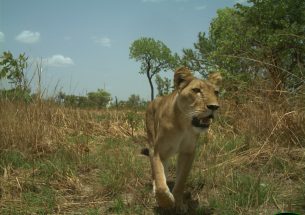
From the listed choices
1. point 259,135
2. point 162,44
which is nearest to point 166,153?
point 259,135

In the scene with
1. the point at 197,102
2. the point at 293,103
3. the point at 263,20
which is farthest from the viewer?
the point at 263,20

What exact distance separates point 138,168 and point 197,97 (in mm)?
1691

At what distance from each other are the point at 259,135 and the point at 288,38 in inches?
265

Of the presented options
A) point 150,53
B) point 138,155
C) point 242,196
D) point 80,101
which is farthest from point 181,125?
point 150,53

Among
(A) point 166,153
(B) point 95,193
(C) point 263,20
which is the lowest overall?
(B) point 95,193

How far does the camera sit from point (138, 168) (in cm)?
565

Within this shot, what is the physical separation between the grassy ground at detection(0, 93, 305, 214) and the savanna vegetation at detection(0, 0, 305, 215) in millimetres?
14

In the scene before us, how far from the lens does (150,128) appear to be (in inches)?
228

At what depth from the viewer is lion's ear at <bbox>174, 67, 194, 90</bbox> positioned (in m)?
4.79

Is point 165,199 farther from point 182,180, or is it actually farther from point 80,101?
point 80,101

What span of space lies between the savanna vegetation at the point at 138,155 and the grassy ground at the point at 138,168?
0.05ft

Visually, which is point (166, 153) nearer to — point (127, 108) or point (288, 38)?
point (127, 108)

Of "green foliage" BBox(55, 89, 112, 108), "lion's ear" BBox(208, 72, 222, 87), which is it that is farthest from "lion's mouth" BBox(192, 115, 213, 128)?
"green foliage" BBox(55, 89, 112, 108)

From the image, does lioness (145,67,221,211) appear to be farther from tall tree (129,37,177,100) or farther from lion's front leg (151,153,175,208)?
tall tree (129,37,177,100)
